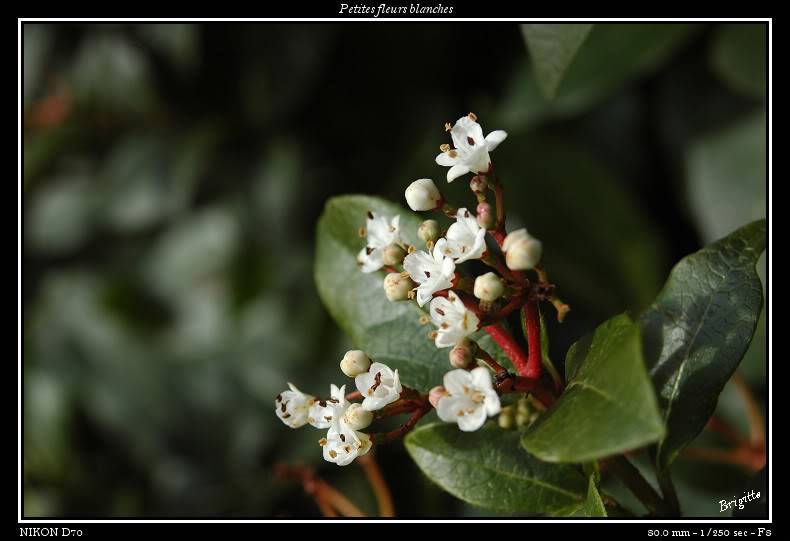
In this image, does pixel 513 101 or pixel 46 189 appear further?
pixel 46 189

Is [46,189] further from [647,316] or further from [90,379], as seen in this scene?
[647,316]

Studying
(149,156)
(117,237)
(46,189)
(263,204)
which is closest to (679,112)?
(263,204)

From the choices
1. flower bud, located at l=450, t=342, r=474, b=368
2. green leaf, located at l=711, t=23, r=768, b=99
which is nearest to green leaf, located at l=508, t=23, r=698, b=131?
green leaf, located at l=711, t=23, r=768, b=99

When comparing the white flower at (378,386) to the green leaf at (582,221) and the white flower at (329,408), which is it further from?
the green leaf at (582,221)

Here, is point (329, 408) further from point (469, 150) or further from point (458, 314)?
point (469, 150)
